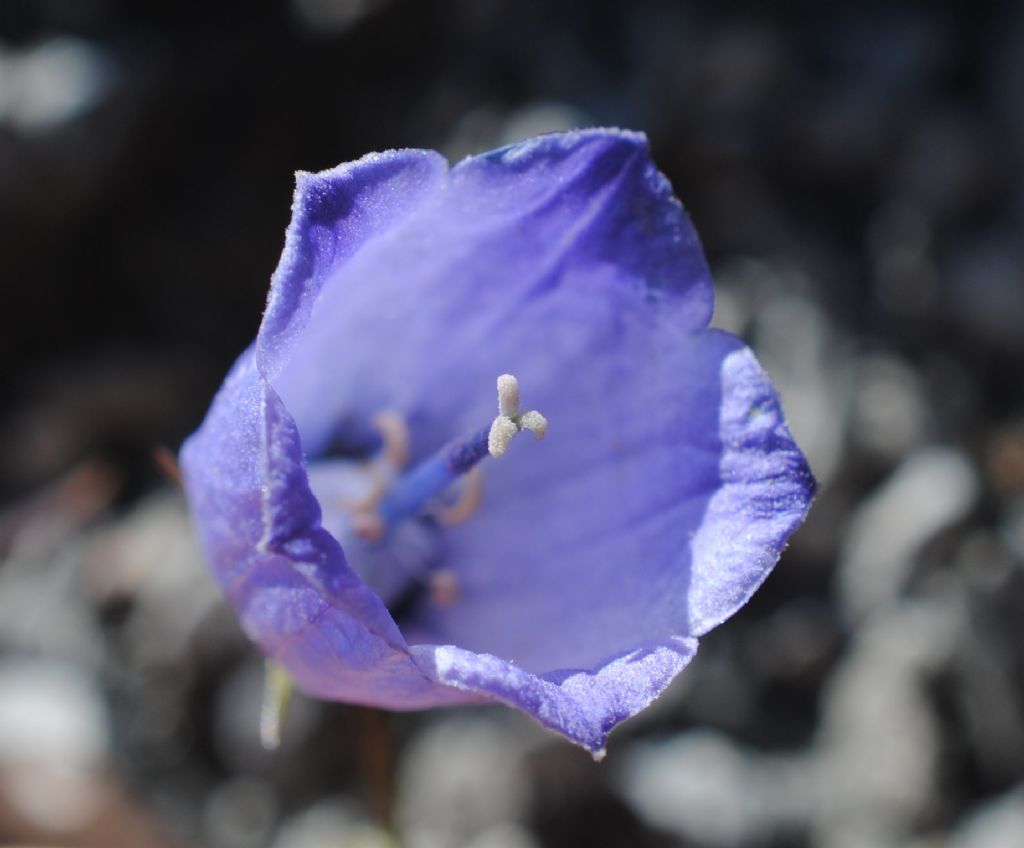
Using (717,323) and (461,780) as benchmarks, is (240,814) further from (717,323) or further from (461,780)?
(717,323)

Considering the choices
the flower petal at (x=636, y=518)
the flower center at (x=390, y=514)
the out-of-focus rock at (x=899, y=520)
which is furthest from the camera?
Answer: the out-of-focus rock at (x=899, y=520)

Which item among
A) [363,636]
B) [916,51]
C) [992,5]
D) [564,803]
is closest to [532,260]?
[363,636]

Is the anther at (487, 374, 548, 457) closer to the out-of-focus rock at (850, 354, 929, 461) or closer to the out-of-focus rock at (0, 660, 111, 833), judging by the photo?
the out-of-focus rock at (850, 354, 929, 461)

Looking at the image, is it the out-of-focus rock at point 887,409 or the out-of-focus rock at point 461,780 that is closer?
the out-of-focus rock at point 461,780

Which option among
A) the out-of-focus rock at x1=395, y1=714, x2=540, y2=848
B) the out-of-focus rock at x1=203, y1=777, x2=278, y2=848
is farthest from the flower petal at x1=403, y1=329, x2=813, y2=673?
the out-of-focus rock at x1=203, y1=777, x2=278, y2=848

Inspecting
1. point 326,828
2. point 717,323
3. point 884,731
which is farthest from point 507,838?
point 717,323

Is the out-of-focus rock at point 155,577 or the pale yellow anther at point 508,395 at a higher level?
the pale yellow anther at point 508,395

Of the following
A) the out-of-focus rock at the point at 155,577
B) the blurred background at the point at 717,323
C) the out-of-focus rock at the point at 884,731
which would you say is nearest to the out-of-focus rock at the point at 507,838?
the blurred background at the point at 717,323

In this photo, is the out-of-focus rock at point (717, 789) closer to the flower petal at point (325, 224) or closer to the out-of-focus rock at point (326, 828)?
the out-of-focus rock at point (326, 828)
